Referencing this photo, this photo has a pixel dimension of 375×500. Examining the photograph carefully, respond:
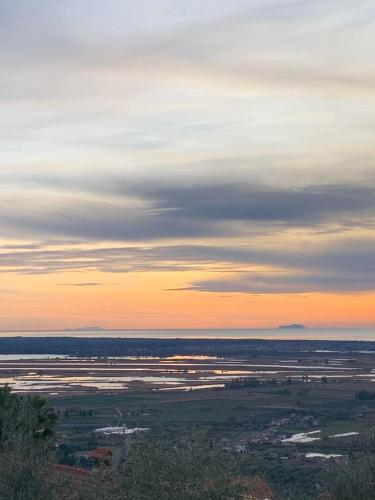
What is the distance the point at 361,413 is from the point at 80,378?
197 ft

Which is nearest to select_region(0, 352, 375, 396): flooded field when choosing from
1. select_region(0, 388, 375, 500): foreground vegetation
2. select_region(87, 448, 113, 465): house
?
select_region(87, 448, 113, 465): house

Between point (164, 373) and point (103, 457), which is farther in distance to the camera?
point (164, 373)

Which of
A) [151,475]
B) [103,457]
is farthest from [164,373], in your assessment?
[151,475]

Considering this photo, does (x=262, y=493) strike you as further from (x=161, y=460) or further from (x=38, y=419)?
(x=38, y=419)

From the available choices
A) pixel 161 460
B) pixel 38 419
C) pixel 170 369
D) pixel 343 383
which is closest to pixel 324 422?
pixel 343 383

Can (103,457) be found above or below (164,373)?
below

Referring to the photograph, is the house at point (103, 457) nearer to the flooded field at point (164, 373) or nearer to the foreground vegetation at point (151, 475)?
the foreground vegetation at point (151, 475)

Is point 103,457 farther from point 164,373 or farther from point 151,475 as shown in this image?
point 164,373

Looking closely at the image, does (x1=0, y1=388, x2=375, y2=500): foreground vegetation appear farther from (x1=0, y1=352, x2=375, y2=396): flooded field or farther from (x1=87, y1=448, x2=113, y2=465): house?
(x1=0, y1=352, x2=375, y2=396): flooded field

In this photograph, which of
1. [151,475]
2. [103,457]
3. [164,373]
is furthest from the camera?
[164,373]

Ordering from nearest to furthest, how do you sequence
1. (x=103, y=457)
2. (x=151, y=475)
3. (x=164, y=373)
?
(x=151, y=475) → (x=103, y=457) → (x=164, y=373)

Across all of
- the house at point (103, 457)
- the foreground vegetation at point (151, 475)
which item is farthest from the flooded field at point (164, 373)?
the foreground vegetation at point (151, 475)

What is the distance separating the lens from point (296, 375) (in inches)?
5704

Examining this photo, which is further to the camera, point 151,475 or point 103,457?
point 103,457
